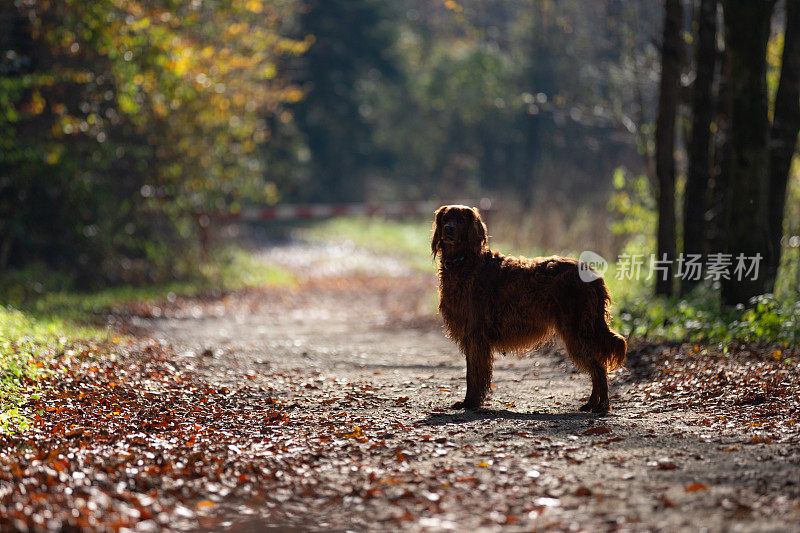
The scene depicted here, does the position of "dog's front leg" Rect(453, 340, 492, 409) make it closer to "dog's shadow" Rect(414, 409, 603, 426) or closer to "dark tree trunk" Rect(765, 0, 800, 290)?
"dog's shadow" Rect(414, 409, 603, 426)

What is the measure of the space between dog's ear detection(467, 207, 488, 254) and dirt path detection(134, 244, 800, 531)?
1.50 meters

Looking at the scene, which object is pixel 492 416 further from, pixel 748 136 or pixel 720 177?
pixel 720 177

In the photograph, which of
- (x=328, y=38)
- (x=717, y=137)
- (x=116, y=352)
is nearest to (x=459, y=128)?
(x=328, y=38)

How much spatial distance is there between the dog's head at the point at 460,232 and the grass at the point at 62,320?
3918mm

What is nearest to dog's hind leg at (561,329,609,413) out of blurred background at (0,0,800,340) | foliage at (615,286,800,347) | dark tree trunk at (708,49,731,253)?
foliage at (615,286,800,347)

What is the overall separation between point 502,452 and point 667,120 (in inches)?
300

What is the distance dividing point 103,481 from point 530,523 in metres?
2.84

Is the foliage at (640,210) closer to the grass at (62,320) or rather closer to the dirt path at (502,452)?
the dirt path at (502,452)

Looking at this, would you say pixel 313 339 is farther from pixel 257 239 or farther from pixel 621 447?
pixel 257 239

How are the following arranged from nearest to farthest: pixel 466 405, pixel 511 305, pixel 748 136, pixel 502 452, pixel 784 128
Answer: pixel 502 452 → pixel 511 305 → pixel 466 405 → pixel 748 136 → pixel 784 128

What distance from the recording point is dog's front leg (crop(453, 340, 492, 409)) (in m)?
7.73

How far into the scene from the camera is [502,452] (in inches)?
246

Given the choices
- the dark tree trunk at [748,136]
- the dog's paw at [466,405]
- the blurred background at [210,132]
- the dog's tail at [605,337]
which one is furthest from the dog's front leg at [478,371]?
the blurred background at [210,132]

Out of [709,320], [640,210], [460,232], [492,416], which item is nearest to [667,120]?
[709,320]
